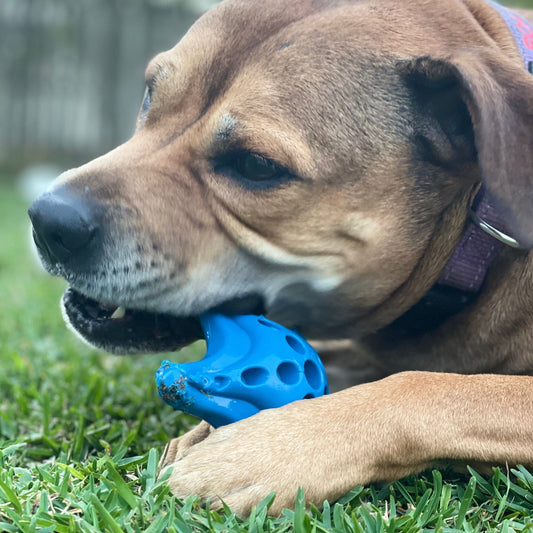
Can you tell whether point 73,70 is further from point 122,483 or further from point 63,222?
point 122,483

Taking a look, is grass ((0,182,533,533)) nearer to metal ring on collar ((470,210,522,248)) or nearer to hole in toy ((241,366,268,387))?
hole in toy ((241,366,268,387))

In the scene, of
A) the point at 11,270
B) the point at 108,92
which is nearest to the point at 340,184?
the point at 11,270

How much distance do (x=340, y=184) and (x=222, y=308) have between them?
0.64 metres

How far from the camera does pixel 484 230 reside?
2762 mm

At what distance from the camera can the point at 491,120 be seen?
2439mm

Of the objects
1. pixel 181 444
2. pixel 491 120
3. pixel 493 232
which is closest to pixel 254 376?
pixel 181 444

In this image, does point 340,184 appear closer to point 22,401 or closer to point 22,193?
point 22,401

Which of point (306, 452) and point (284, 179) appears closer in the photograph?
point (306, 452)

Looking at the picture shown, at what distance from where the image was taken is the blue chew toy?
2277 mm

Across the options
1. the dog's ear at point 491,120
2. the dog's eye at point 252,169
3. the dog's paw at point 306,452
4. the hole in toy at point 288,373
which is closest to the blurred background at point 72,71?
the dog's eye at point 252,169

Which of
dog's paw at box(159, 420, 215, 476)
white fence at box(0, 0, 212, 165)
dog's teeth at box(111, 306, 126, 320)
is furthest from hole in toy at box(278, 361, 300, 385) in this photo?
white fence at box(0, 0, 212, 165)

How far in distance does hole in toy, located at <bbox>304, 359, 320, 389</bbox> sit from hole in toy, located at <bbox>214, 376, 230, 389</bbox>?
34cm

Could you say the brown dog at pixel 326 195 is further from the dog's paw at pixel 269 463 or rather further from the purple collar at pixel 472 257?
the dog's paw at pixel 269 463

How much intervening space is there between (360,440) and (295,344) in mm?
442
